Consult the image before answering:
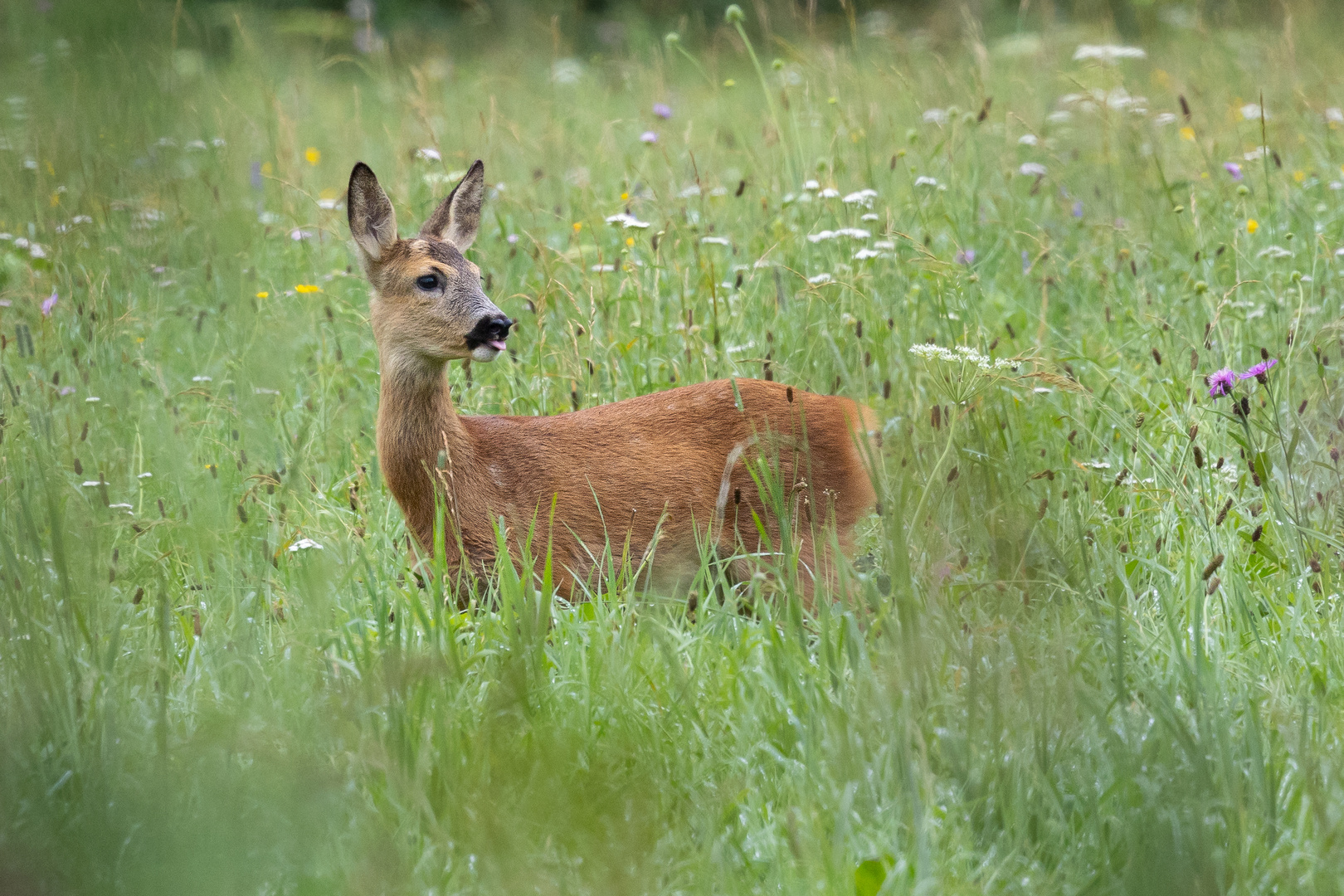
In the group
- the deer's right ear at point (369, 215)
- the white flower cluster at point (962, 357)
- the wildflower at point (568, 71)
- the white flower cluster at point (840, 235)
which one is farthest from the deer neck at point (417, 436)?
the wildflower at point (568, 71)

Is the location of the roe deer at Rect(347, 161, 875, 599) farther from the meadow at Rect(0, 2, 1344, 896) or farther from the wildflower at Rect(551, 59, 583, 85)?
the wildflower at Rect(551, 59, 583, 85)

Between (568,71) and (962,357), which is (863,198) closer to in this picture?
(962,357)

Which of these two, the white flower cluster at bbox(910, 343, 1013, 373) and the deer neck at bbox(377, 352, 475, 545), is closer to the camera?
the white flower cluster at bbox(910, 343, 1013, 373)

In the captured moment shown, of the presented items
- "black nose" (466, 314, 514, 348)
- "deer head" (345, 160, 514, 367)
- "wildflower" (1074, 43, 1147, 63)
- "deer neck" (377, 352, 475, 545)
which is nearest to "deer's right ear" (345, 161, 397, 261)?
"deer head" (345, 160, 514, 367)

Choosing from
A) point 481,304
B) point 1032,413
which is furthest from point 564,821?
point 1032,413

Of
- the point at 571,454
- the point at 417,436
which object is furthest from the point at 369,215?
the point at 571,454

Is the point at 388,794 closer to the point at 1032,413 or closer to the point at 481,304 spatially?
the point at 481,304

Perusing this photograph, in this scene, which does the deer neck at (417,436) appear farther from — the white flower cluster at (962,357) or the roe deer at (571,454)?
the white flower cluster at (962,357)

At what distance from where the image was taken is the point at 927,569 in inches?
68.8

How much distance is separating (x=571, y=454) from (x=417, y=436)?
41 cm

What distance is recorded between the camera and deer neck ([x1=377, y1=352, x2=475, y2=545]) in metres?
3.44

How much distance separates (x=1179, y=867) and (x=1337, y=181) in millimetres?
5010

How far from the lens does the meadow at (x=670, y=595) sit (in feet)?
4.43

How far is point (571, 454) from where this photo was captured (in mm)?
3547
